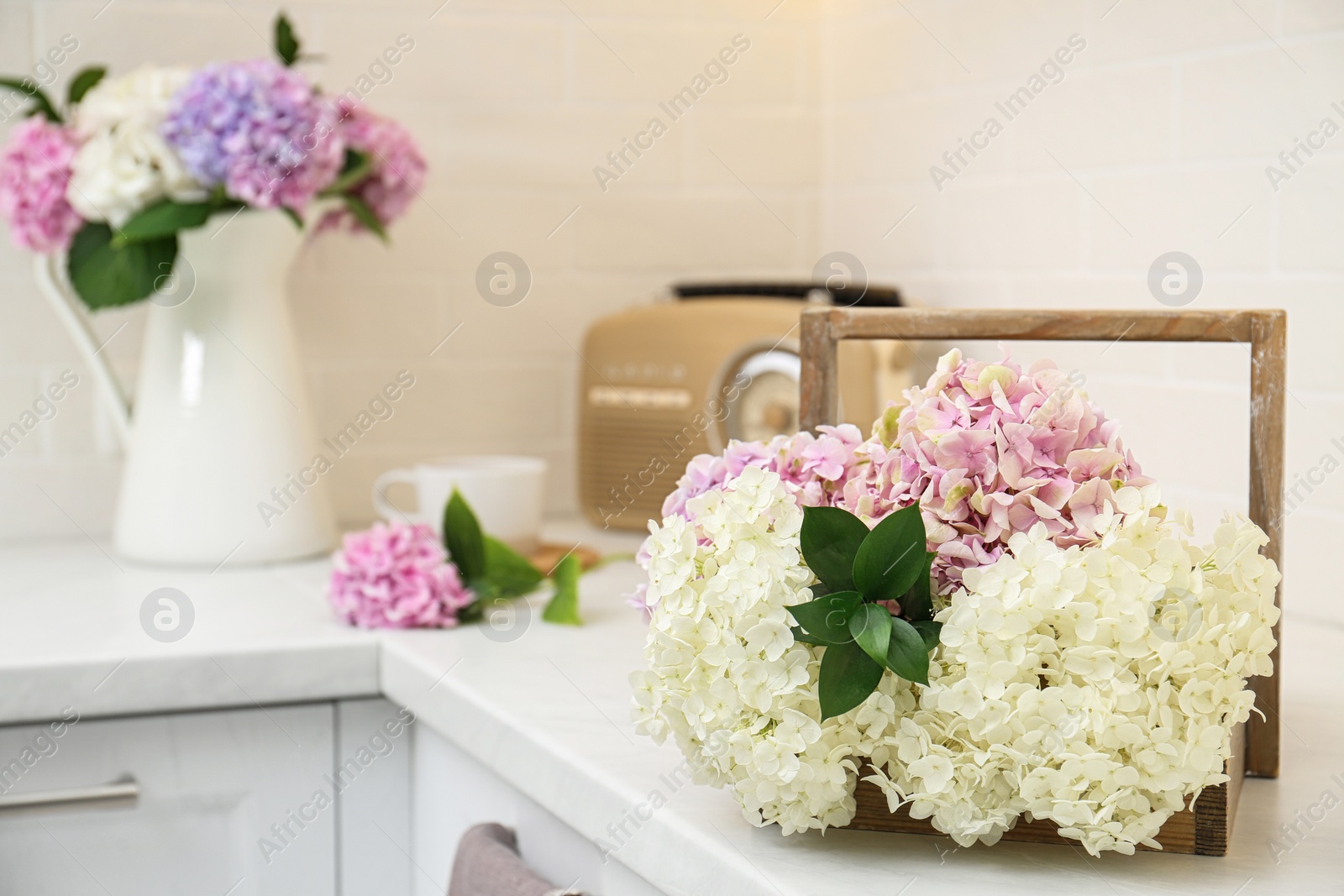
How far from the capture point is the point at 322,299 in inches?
56.8

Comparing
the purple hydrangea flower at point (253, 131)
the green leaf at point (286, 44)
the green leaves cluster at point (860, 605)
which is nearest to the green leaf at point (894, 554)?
the green leaves cluster at point (860, 605)

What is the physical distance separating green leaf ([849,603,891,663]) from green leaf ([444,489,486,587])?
575 millimetres

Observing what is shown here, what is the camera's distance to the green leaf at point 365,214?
122 cm

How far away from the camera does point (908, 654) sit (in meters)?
0.52

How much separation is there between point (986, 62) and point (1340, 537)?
0.59m

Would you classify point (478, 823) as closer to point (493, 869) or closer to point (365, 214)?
point (493, 869)

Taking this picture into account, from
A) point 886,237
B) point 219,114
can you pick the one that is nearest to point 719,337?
point 886,237

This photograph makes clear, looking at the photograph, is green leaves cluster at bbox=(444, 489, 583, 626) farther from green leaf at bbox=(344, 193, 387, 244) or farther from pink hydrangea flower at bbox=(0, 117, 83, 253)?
pink hydrangea flower at bbox=(0, 117, 83, 253)

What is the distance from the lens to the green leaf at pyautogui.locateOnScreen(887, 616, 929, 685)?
1.69ft

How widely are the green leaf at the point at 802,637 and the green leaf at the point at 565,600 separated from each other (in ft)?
1.64

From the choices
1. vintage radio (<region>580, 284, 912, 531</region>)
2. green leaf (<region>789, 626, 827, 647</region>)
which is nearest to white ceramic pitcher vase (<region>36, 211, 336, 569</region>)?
vintage radio (<region>580, 284, 912, 531</region>)

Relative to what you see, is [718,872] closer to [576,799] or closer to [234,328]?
[576,799]

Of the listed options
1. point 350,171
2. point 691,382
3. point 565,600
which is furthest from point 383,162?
point 565,600

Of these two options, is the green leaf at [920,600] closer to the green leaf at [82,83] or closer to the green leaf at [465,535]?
the green leaf at [465,535]
